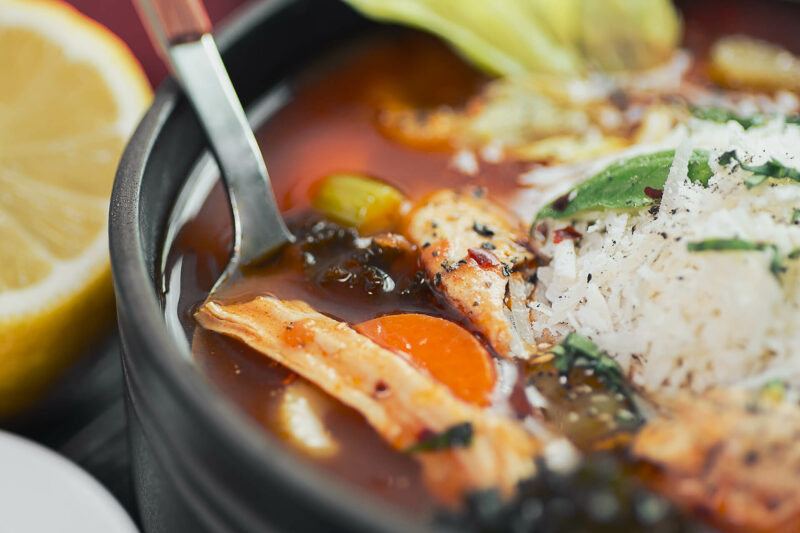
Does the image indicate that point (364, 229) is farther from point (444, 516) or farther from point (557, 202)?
point (444, 516)

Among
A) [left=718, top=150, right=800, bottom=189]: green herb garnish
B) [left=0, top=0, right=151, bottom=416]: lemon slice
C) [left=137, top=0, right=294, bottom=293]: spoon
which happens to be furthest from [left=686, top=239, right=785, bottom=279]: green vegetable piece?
[left=0, top=0, right=151, bottom=416]: lemon slice

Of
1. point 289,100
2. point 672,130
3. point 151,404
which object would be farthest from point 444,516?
point 289,100

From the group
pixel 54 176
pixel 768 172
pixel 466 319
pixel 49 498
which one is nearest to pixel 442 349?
pixel 466 319

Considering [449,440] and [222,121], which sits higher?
[222,121]

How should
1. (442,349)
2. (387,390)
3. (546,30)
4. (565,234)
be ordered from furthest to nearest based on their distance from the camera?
(546,30)
(565,234)
(442,349)
(387,390)

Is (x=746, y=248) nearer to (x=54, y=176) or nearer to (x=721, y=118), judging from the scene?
(x=721, y=118)

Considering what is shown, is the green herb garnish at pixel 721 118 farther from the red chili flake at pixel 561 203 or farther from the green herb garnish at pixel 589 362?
the green herb garnish at pixel 589 362

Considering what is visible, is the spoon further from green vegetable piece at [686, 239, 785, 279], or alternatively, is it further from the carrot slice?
green vegetable piece at [686, 239, 785, 279]
